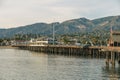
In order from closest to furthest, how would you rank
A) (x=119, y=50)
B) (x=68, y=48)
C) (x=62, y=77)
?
(x=62, y=77) → (x=119, y=50) → (x=68, y=48)

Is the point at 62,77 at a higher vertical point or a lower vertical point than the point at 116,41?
lower

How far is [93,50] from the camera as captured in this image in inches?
6132

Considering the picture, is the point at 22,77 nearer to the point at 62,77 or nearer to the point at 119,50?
the point at 62,77

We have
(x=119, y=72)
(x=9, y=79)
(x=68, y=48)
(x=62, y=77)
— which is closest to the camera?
(x=9, y=79)

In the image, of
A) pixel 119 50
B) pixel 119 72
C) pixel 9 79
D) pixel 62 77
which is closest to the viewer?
pixel 9 79

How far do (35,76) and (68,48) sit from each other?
333 ft

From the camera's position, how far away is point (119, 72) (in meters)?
80.4

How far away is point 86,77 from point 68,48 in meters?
101

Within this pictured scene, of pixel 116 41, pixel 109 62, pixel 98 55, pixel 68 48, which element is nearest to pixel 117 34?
pixel 116 41

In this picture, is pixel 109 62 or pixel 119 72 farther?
pixel 109 62

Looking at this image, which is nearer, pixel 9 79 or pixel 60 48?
pixel 9 79

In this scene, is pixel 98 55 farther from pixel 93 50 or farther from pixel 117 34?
pixel 117 34

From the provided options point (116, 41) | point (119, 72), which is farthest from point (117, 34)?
point (119, 72)

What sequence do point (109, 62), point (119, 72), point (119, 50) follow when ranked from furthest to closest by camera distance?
point (109, 62) < point (119, 50) < point (119, 72)
